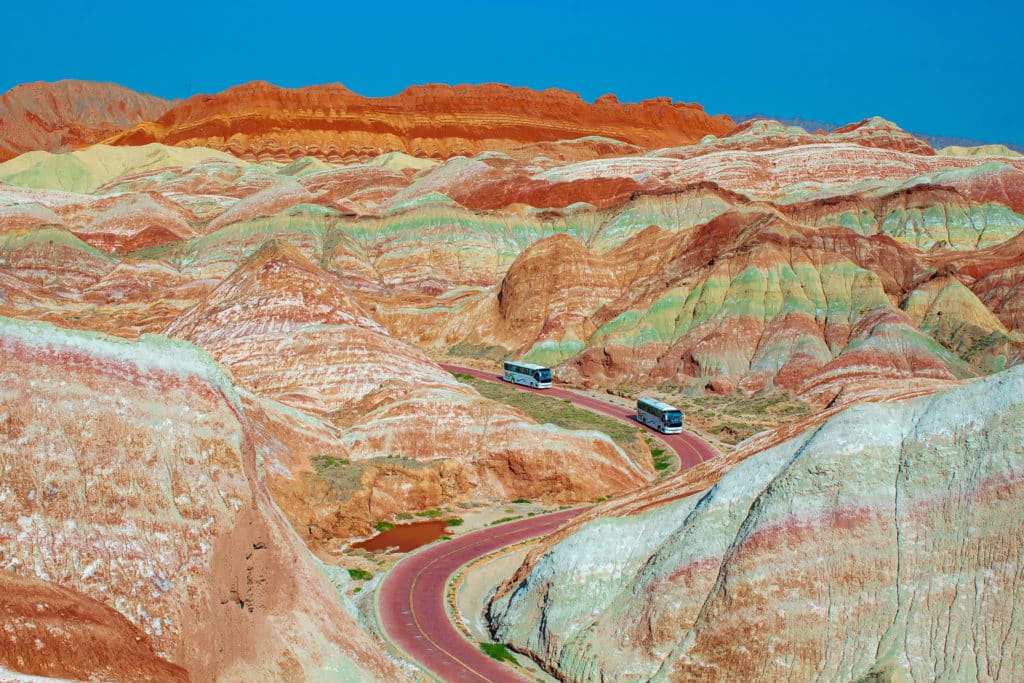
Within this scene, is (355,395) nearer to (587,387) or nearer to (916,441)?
(587,387)

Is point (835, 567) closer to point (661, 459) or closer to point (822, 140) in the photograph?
point (661, 459)

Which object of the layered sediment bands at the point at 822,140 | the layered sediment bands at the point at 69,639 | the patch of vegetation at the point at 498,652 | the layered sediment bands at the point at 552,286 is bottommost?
the patch of vegetation at the point at 498,652

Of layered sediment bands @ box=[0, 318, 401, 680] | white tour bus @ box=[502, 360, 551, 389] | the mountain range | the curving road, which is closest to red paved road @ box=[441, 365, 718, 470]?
white tour bus @ box=[502, 360, 551, 389]

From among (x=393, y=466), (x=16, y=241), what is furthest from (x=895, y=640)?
(x=16, y=241)

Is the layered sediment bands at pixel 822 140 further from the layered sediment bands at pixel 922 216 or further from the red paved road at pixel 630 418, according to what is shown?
the red paved road at pixel 630 418

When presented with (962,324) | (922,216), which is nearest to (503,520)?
(962,324)

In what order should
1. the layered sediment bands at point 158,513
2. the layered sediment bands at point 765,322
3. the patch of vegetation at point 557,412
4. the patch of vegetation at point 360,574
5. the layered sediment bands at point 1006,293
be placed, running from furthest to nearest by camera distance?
the layered sediment bands at point 1006,293 → the layered sediment bands at point 765,322 → the patch of vegetation at point 557,412 → the patch of vegetation at point 360,574 → the layered sediment bands at point 158,513

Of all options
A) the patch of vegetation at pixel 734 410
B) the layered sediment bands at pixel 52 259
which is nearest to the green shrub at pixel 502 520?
the patch of vegetation at pixel 734 410
